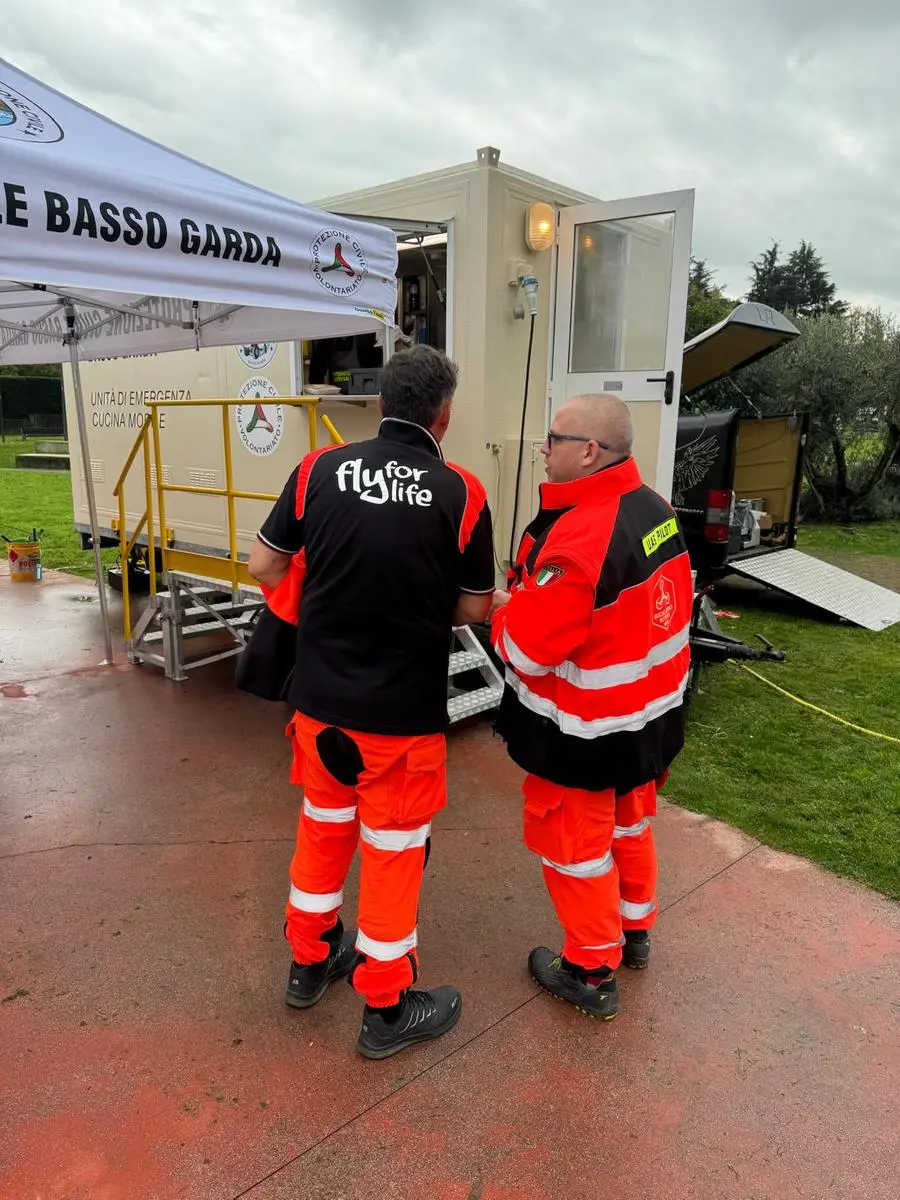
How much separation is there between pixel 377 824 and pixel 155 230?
2087mm

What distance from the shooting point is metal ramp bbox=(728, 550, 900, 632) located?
24.0 ft

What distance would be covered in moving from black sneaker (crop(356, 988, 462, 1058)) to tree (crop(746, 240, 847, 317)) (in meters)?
44.8

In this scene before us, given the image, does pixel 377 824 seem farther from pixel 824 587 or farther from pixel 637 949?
pixel 824 587

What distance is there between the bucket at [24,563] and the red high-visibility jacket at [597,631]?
7588 millimetres

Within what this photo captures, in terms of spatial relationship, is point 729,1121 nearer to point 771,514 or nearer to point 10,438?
point 771,514

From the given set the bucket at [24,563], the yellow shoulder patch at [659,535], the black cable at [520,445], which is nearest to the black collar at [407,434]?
the yellow shoulder patch at [659,535]

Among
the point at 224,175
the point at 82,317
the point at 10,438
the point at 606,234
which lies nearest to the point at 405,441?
the point at 224,175

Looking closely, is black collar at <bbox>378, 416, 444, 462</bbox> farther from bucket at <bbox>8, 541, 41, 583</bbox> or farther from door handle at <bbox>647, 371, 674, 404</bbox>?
bucket at <bbox>8, 541, 41, 583</bbox>

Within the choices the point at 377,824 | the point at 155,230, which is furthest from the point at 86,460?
the point at 377,824

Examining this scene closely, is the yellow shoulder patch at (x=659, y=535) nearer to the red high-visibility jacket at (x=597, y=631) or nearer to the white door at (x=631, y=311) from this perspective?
the red high-visibility jacket at (x=597, y=631)

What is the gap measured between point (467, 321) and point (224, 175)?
5.92 ft

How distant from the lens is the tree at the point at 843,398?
13.9m

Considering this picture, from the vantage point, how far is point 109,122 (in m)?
2.68

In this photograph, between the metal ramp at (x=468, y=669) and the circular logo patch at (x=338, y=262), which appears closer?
the circular logo patch at (x=338, y=262)
